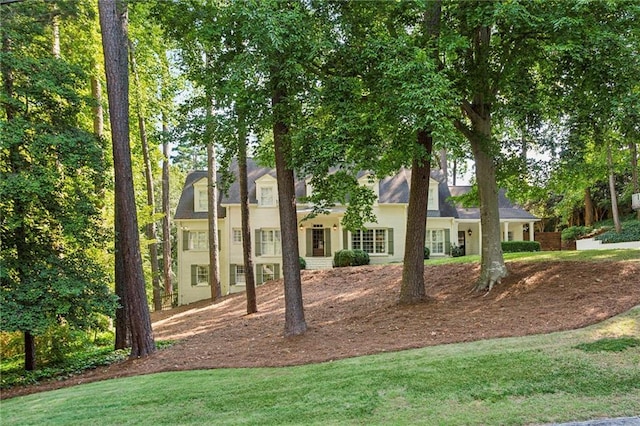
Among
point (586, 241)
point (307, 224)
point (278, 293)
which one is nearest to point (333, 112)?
point (278, 293)

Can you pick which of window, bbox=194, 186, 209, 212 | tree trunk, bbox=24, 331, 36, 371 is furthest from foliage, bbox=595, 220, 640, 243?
tree trunk, bbox=24, 331, 36, 371

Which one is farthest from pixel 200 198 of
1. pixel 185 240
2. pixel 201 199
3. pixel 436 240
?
pixel 436 240

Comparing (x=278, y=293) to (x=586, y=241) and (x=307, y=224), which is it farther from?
(x=586, y=241)

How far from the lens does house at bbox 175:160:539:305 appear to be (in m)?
22.8

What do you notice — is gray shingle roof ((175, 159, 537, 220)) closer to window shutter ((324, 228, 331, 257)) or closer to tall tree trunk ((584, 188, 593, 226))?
window shutter ((324, 228, 331, 257))

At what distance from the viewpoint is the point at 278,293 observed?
17312mm

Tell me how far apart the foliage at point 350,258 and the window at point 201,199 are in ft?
27.0

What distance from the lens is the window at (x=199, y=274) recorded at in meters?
23.9

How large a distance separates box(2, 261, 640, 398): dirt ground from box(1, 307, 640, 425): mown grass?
29.0 inches

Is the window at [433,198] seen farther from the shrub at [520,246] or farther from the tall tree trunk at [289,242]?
the tall tree trunk at [289,242]

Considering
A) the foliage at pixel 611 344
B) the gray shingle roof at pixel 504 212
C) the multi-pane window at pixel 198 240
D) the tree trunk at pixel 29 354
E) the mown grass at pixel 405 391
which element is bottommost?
the tree trunk at pixel 29 354

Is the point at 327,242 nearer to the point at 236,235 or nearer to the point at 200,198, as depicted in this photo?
the point at 236,235

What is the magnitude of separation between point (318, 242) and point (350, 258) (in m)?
3.57

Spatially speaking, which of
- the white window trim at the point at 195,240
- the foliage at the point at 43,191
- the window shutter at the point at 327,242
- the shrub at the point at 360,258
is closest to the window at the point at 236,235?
the white window trim at the point at 195,240
